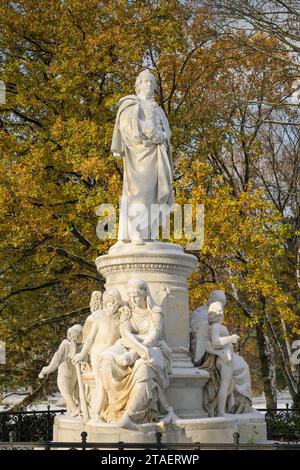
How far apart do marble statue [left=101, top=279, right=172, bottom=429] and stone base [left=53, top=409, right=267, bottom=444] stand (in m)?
0.15

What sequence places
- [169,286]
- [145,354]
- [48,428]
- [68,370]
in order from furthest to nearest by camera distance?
[48,428] < [68,370] < [169,286] < [145,354]

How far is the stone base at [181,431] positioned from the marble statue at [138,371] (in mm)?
149

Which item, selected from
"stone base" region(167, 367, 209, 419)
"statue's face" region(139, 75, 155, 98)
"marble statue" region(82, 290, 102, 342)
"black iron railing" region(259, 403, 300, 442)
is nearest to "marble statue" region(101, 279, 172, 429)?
"stone base" region(167, 367, 209, 419)

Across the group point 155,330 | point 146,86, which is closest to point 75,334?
point 155,330

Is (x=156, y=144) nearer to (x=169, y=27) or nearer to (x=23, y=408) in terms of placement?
(x=169, y=27)

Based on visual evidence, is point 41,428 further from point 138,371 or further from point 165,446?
point 165,446

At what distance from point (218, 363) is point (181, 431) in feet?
4.70

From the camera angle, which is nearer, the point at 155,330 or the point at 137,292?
the point at 155,330

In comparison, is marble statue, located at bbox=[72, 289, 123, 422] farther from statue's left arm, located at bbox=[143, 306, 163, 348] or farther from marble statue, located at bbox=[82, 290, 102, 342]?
statue's left arm, located at bbox=[143, 306, 163, 348]

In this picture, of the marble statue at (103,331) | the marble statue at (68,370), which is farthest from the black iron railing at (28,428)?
the marble statue at (103,331)

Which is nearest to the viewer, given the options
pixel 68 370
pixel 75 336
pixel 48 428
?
pixel 68 370

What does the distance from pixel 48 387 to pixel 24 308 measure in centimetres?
492

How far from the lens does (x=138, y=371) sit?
1036 centimetres

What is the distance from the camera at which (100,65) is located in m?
19.1
